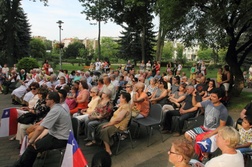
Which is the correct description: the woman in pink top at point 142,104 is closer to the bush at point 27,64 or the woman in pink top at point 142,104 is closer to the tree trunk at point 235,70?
the tree trunk at point 235,70

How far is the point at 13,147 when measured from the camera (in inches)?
213

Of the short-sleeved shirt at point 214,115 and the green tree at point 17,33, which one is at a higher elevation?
the green tree at point 17,33

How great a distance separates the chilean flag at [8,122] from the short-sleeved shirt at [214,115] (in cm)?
416

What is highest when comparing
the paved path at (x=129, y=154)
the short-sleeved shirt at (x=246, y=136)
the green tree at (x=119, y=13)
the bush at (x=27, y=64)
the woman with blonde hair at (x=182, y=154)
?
the green tree at (x=119, y=13)

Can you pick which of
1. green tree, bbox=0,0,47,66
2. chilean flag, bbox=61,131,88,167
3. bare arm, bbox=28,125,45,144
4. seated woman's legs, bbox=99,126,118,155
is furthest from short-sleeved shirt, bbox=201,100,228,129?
green tree, bbox=0,0,47,66

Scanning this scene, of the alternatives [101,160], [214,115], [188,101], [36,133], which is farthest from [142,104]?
[101,160]

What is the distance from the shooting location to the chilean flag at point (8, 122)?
520 cm

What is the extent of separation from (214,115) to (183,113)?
5.11ft

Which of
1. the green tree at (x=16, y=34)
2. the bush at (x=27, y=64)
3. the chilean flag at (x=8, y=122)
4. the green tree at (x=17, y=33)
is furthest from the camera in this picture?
the green tree at (x=16, y=34)

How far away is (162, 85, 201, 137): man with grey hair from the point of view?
596cm

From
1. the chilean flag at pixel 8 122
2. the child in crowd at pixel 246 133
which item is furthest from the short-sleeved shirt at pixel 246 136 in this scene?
the chilean flag at pixel 8 122

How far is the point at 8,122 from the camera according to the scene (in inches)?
208

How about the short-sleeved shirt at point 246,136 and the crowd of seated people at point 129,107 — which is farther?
the crowd of seated people at point 129,107

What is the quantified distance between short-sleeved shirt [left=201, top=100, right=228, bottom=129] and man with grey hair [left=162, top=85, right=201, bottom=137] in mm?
1182
